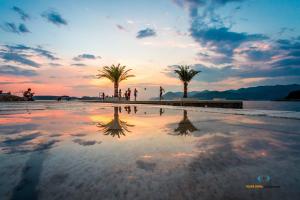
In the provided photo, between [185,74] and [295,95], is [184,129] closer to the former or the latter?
[185,74]

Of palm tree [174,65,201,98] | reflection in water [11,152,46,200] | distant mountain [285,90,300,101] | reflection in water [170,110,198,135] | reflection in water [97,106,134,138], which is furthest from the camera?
distant mountain [285,90,300,101]

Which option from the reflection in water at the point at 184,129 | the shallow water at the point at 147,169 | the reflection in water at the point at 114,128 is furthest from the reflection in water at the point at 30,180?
the reflection in water at the point at 184,129

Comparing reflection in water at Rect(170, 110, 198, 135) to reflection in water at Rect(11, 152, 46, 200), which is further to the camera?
reflection in water at Rect(170, 110, 198, 135)

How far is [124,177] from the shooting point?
2082 mm

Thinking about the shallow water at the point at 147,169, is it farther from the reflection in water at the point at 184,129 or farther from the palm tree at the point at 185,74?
the palm tree at the point at 185,74

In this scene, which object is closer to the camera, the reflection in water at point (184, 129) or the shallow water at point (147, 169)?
the shallow water at point (147, 169)

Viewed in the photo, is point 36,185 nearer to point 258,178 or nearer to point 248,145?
point 258,178

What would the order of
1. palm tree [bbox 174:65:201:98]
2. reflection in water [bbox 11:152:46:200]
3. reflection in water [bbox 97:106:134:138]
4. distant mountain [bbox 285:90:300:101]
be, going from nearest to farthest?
reflection in water [bbox 11:152:46:200] → reflection in water [bbox 97:106:134:138] → palm tree [bbox 174:65:201:98] → distant mountain [bbox 285:90:300:101]

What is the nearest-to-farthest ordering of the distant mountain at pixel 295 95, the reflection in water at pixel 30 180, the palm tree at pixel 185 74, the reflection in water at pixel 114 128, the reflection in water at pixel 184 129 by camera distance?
the reflection in water at pixel 30 180
the reflection in water at pixel 114 128
the reflection in water at pixel 184 129
the palm tree at pixel 185 74
the distant mountain at pixel 295 95

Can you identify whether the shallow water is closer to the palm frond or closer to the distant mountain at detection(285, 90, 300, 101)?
the palm frond

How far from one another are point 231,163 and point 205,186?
890 millimetres

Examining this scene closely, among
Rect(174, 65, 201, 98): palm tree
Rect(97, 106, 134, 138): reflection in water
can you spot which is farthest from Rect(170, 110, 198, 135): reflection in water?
Rect(174, 65, 201, 98): palm tree

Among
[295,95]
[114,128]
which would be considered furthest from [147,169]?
[295,95]

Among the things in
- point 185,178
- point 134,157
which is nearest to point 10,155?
point 134,157
